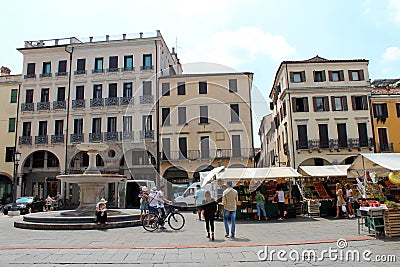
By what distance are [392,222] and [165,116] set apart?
24.7 metres

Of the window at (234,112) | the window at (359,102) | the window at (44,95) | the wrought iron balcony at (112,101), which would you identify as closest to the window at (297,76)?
the window at (359,102)

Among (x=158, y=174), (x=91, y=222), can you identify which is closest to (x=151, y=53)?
(x=158, y=174)

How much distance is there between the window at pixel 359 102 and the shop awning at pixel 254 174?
54.5 feet

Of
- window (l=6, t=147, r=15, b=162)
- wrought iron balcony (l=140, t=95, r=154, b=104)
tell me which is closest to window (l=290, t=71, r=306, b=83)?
wrought iron balcony (l=140, t=95, r=154, b=104)

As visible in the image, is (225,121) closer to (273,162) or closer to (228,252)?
(273,162)

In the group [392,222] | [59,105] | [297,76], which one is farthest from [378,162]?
[59,105]

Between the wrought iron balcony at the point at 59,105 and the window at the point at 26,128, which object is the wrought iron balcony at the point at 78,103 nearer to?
the wrought iron balcony at the point at 59,105

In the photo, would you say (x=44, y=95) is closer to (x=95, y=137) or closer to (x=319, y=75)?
(x=95, y=137)

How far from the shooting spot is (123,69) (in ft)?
108

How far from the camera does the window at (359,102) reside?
2972cm

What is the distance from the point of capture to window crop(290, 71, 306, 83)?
30.5m

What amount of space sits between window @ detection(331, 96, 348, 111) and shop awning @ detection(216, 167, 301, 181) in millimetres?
15893

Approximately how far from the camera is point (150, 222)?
11.8 metres

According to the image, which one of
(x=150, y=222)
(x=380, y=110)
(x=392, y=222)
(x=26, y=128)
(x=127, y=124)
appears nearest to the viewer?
(x=392, y=222)
